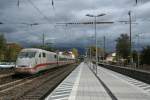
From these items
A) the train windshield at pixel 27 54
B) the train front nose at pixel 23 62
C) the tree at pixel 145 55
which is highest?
the tree at pixel 145 55

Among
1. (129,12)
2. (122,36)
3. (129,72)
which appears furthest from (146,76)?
(122,36)

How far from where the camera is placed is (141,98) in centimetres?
1964

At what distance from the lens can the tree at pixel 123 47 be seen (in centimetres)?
11835

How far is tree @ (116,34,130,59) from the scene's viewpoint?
11835 cm

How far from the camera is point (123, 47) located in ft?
405

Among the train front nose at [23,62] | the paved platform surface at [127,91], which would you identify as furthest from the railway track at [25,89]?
the train front nose at [23,62]

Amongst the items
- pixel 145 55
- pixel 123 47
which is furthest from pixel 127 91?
pixel 123 47

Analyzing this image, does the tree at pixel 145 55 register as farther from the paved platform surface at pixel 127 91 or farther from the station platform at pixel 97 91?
the station platform at pixel 97 91

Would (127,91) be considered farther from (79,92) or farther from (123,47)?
(123,47)

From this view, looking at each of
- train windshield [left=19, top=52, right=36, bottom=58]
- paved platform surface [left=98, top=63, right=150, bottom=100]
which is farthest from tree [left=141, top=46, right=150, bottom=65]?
paved platform surface [left=98, top=63, right=150, bottom=100]

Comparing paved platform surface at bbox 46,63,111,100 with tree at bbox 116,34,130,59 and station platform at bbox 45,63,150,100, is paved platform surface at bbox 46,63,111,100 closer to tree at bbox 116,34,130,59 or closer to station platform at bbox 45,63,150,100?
station platform at bbox 45,63,150,100

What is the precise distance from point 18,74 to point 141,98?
22.6 metres

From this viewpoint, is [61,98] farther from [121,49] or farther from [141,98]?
[121,49]

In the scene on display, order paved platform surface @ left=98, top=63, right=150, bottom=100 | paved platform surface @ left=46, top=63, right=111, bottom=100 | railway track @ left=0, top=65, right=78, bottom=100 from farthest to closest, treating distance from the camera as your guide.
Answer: railway track @ left=0, top=65, right=78, bottom=100, paved platform surface @ left=98, top=63, right=150, bottom=100, paved platform surface @ left=46, top=63, right=111, bottom=100
